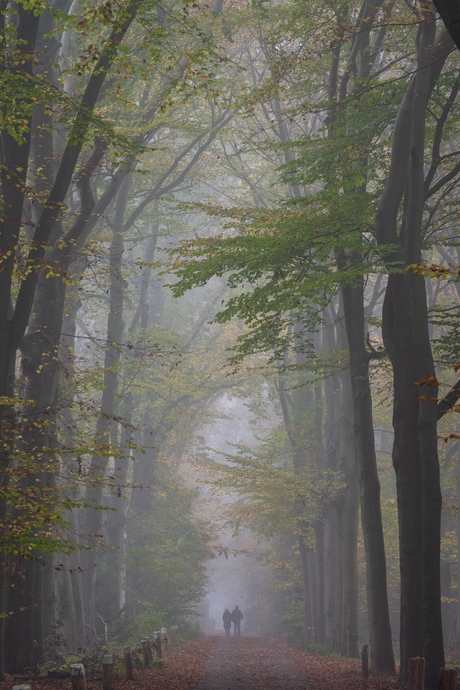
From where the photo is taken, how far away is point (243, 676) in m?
14.0

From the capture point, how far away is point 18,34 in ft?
34.3

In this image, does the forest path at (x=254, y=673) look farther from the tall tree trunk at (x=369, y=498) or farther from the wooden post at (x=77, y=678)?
the wooden post at (x=77, y=678)

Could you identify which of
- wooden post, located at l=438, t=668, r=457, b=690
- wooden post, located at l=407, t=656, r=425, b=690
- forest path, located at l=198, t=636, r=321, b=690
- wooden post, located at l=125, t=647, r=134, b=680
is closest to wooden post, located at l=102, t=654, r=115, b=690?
forest path, located at l=198, t=636, r=321, b=690

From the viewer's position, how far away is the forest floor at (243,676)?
11146 millimetres

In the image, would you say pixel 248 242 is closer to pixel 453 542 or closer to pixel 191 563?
pixel 453 542

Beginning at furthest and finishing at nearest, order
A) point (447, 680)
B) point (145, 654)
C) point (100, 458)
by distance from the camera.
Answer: point (100, 458) → point (145, 654) → point (447, 680)

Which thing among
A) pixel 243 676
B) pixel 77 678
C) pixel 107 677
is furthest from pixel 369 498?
pixel 77 678

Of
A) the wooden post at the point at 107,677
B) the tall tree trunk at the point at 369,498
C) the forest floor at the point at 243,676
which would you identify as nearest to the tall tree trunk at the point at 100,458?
the forest floor at the point at 243,676

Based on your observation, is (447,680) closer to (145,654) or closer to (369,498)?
(369,498)

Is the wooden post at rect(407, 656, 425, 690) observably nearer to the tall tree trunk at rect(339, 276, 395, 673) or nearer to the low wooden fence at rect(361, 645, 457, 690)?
the low wooden fence at rect(361, 645, 457, 690)

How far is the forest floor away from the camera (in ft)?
36.6

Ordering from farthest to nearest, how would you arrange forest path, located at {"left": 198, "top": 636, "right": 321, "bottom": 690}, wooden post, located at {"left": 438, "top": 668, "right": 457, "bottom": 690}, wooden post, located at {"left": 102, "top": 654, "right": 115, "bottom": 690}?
forest path, located at {"left": 198, "top": 636, "right": 321, "bottom": 690} < wooden post, located at {"left": 102, "top": 654, "right": 115, "bottom": 690} < wooden post, located at {"left": 438, "top": 668, "right": 457, "bottom": 690}

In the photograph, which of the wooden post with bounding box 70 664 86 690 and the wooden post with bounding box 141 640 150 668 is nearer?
the wooden post with bounding box 70 664 86 690

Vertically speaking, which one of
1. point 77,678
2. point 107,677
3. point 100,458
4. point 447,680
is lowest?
point 107,677
